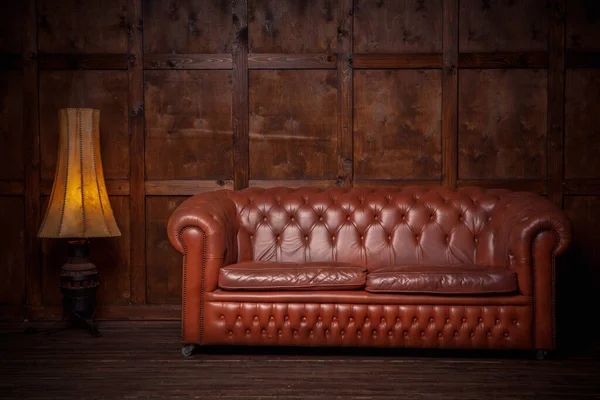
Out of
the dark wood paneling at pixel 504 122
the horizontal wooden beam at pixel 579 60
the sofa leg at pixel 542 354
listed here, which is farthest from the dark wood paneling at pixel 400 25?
the sofa leg at pixel 542 354

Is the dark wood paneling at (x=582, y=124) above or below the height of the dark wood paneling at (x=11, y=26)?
below

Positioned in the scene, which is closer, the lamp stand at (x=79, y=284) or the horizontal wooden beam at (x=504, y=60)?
the lamp stand at (x=79, y=284)

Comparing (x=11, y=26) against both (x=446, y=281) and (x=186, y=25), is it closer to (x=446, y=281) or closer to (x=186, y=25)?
(x=186, y=25)

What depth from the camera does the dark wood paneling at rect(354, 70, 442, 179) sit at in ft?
13.5

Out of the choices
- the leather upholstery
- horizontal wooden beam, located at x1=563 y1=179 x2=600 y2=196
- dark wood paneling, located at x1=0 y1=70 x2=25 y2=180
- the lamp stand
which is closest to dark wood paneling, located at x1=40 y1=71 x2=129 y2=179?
dark wood paneling, located at x1=0 y1=70 x2=25 y2=180

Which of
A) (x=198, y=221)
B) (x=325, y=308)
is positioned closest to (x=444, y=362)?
(x=325, y=308)

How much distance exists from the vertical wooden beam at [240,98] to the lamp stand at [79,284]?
47.5 inches

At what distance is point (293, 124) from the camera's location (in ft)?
13.7

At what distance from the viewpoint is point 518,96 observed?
411 centimetres

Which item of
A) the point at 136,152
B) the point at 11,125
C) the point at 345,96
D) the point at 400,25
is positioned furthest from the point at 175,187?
the point at 400,25

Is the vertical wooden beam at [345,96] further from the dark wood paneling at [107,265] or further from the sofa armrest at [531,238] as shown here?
the dark wood paneling at [107,265]

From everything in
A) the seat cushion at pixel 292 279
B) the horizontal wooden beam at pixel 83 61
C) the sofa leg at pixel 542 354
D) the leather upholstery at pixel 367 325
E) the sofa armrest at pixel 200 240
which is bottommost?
the sofa leg at pixel 542 354

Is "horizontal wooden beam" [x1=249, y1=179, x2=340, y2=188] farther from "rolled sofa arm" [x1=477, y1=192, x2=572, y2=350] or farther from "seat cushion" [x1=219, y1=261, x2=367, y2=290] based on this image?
"rolled sofa arm" [x1=477, y1=192, x2=572, y2=350]

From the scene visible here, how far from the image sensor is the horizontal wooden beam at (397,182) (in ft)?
13.6
